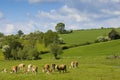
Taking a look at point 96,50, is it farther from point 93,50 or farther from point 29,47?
point 29,47

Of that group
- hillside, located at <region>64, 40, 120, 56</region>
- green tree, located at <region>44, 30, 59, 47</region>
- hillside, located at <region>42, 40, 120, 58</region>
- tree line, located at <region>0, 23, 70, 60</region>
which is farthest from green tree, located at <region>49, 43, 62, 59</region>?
green tree, located at <region>44, 30, 59, 47</region>

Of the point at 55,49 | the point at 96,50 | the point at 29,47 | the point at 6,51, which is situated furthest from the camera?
the point at 6,51

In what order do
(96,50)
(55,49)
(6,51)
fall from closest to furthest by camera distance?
1. (55,49)
2. (96,50)
3. (6,51)

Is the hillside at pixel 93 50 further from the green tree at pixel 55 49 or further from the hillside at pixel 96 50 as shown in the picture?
the green tree at pixel 55 49

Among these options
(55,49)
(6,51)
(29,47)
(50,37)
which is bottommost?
(6,51)

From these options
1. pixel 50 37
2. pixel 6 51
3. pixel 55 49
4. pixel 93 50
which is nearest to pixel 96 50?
pixel 93 50

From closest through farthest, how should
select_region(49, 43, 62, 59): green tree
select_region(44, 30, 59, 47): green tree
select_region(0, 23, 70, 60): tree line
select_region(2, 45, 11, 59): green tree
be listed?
select_region(49, 43, 62, 59): green tree → select_region(0, 23, 70, 60): tree line → select_region(2, 45, 11, 59): green tree → select_region(44, 30, 59, 47): green tree

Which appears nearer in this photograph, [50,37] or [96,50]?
[96,50]

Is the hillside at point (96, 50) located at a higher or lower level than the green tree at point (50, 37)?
lower

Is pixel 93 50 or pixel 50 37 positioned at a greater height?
pixel 50 37

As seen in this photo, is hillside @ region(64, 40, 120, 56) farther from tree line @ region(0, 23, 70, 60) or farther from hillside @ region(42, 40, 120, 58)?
tree line @ region(0, 23, 70, 60)

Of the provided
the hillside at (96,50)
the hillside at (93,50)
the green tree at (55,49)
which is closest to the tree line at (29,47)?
the green tree at (55,49)

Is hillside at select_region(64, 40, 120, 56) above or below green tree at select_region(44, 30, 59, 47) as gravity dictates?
below

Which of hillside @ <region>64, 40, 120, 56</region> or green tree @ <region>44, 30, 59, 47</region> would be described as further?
green tree @ <region>44, 30, 59, 47</region>
